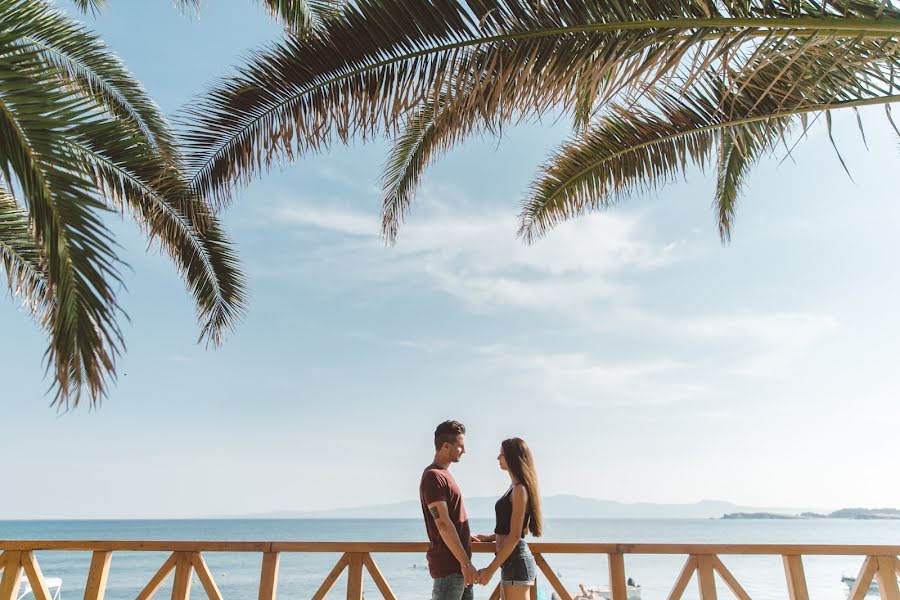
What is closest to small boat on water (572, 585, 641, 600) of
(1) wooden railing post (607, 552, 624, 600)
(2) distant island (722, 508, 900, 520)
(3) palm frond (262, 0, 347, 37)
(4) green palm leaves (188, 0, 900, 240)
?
(1) wooden railing post (607, 552, 624, 600)

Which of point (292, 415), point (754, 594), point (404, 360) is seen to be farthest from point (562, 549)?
point (292, 415)

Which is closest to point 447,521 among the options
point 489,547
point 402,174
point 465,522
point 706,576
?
point 465,522

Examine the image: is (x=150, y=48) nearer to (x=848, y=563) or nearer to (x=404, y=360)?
(x=848, y=563)

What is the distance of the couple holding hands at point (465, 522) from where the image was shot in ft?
12.1

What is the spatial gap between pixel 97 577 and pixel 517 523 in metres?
3.13

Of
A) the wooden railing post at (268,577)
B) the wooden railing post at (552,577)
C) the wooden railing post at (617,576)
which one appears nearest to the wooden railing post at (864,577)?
the wooden railing post at (617,576)

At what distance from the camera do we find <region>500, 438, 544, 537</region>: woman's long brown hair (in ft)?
12.5

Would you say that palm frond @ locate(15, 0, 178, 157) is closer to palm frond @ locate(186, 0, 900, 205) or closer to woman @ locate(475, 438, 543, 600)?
palm frond @ locate(186, 0, 900, 205)

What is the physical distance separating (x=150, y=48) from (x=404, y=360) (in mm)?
51442

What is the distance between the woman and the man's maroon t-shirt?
0.22m

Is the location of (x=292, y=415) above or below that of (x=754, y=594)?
above

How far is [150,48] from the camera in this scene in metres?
8.97

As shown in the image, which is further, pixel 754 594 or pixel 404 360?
pixel 404 360

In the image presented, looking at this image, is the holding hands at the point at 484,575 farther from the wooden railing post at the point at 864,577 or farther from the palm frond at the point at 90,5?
the palm frond at the point at 90,5
